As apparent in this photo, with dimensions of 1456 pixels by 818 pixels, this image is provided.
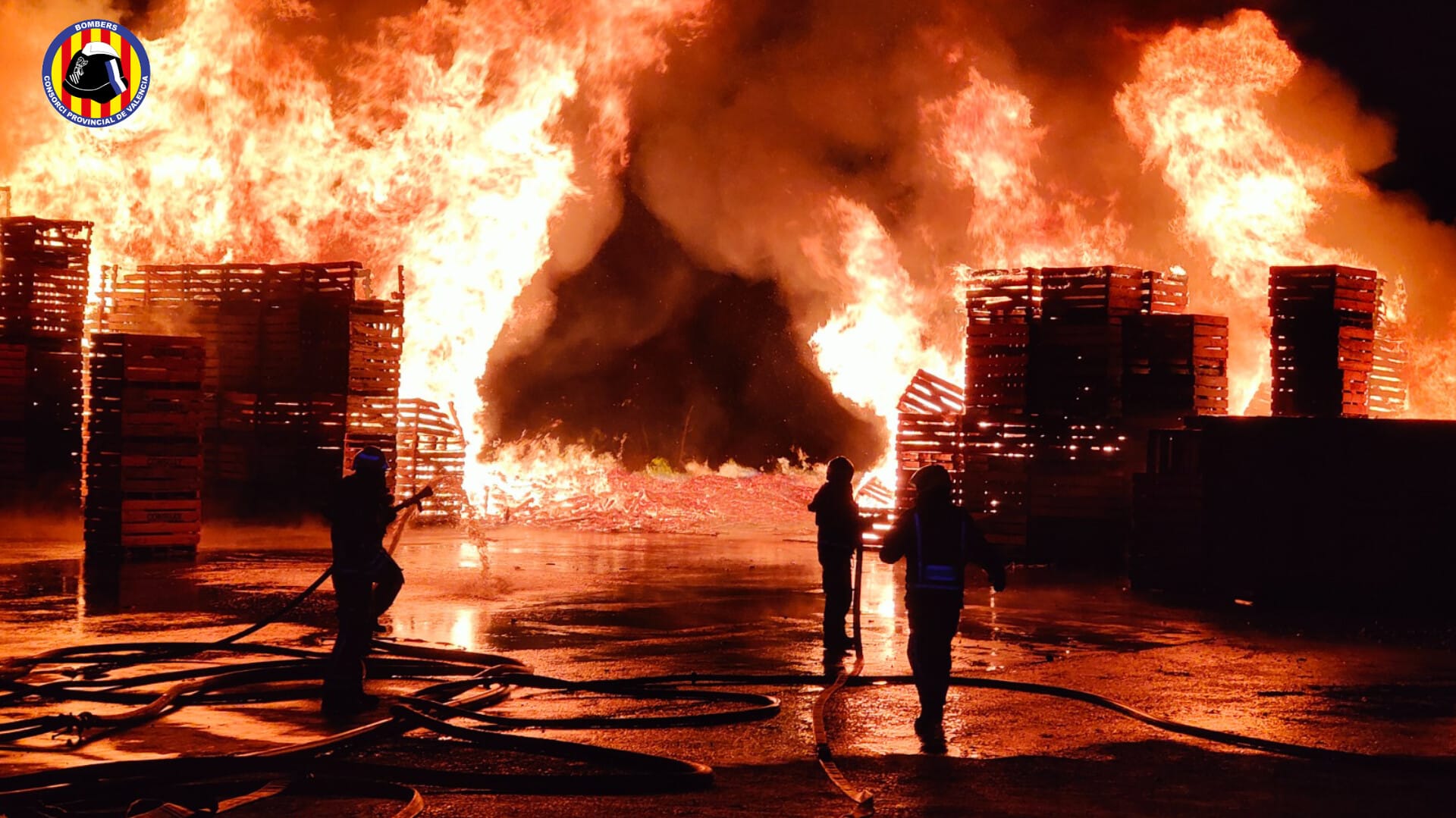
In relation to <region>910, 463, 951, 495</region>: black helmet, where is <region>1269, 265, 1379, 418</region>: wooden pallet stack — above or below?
above

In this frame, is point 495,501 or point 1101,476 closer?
point 1101,476

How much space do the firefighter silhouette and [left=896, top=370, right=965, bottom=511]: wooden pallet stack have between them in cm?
1771

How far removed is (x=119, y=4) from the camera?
104 ft

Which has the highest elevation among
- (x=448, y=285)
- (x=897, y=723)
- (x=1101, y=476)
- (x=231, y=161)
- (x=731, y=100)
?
(x=731, y=100)

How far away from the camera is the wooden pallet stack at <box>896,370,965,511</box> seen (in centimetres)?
2227

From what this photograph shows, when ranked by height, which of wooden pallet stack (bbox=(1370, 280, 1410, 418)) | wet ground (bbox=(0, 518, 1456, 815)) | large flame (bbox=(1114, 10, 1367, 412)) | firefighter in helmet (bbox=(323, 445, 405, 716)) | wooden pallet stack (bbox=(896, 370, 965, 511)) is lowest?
wet ground (bbox=(0, 518, 1456, 815))

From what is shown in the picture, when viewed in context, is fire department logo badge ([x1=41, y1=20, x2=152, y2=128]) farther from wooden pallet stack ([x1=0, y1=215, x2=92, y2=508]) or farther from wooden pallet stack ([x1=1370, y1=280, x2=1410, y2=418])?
wooden pallet stack ([x1=1370, y1=280, x2=1410, y2=418])

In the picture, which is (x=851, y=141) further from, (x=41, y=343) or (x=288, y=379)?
(x=41, y=343)

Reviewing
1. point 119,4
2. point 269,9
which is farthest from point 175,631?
point 119,4

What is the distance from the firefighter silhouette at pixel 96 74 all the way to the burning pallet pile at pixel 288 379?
5912mm

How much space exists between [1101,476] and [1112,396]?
1173mm

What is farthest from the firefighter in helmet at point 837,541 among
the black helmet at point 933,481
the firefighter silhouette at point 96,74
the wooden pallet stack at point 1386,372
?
the firefighter silhouette at point 96,74

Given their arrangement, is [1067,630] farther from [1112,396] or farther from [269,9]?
[269,9]

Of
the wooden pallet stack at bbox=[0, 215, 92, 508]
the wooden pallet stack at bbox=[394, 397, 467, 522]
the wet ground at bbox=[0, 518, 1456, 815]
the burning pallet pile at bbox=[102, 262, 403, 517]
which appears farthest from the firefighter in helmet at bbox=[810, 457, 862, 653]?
the wooden pallet stack at bbox=[0, 215, 92, 508]
